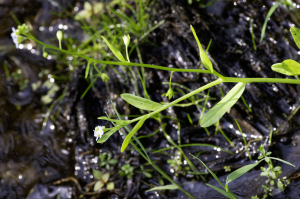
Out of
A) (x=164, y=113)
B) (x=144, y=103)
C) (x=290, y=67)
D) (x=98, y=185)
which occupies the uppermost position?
(x=290, y=67)

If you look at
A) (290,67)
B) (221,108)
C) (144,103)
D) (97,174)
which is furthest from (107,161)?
(290,67)

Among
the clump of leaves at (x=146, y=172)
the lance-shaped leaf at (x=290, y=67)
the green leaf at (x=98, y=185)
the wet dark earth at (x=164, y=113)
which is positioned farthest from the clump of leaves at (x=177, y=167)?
the lance-shaped leaf at (x=290, y=67)

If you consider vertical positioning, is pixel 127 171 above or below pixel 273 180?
below

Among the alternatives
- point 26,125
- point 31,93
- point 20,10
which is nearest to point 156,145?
point 26,125

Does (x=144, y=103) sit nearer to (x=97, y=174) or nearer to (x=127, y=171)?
(x=127, y=171)

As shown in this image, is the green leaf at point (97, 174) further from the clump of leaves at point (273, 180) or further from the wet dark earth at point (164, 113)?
the clump of leaves at point (273, 180)
